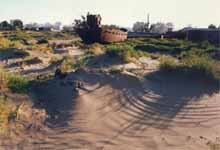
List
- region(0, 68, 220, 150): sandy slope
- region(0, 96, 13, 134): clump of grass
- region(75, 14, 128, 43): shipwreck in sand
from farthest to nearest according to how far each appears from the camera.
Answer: region(75, 14, 128, 43): shipwreck in sand → region(0, 96, 13, 134): clump of grass → region(0, 68, 220, 150): sandy slope

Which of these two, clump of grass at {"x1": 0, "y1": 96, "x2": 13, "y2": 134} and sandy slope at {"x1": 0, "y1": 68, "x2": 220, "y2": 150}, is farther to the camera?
clump of grass at {"x1": 0, "y1": 96, "x2": 13, "y2": 134}

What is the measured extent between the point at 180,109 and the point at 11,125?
381 cm

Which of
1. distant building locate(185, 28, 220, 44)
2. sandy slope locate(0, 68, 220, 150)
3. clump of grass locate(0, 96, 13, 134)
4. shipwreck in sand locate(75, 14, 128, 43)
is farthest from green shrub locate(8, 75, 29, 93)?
distant building locate(185, 28, 220, 44)

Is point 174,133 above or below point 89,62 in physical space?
below

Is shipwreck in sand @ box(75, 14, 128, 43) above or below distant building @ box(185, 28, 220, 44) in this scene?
above

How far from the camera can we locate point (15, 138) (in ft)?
27.5

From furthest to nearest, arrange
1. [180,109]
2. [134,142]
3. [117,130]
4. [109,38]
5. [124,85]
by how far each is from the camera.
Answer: [109,38]
[124,85]
[180,109]
[117,130]
[134,142]

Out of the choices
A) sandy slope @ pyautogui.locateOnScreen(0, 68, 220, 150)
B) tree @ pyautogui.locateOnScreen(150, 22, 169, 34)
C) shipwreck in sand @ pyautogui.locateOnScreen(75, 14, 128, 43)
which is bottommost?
tree @ pyautogui.locateOnScreen(150, 22, 169, 34)

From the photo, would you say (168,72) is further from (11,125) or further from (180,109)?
(11,125)

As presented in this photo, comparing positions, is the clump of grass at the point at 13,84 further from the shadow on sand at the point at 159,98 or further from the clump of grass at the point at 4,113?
the shadow on sand at the point at 159,98

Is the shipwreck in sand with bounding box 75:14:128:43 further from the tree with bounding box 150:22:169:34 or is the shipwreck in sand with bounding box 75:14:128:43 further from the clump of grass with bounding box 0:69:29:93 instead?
the tree with bounding box 150:22:169:34

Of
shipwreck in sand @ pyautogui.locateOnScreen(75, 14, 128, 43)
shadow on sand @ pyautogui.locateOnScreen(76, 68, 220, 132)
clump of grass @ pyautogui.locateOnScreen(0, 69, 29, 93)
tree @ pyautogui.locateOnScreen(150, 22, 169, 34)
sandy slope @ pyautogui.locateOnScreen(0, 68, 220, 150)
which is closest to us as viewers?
sandy slope @ pyautogui.locateOnScreen(0, 68, 220, 150)

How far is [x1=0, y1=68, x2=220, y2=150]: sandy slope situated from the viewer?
8242 millimetres

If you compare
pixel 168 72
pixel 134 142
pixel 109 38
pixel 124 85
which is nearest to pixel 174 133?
pixel 134 142
